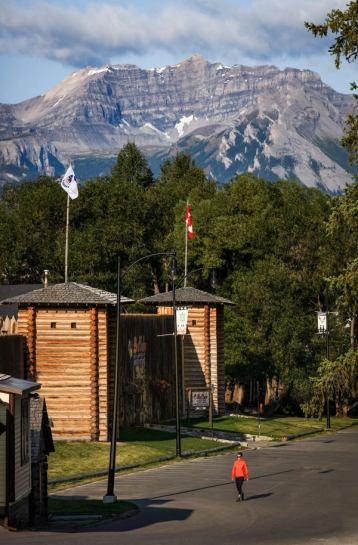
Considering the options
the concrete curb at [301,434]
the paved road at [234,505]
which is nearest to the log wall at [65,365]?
the paved road at [234,505]

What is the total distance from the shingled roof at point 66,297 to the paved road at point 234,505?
10.1 meters

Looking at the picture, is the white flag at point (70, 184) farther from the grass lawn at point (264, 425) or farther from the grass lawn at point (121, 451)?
the grass lawn at point (264, 425)

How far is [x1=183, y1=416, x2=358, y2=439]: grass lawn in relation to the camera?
2778 inches

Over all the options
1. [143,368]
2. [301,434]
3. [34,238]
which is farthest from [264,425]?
[34,238]

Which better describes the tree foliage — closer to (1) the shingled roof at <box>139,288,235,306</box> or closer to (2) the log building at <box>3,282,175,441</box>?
(1) the shingled roof at <box>139,288,235,306</box>

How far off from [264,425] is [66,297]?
19853 millimetres

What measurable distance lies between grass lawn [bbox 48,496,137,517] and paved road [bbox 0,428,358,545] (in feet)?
2.53

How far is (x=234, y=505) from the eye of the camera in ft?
134

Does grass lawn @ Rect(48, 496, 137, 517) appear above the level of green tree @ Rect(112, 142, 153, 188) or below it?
below

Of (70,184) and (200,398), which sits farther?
(200,398)

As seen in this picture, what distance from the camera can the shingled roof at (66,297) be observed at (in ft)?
196

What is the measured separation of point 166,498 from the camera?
141ft

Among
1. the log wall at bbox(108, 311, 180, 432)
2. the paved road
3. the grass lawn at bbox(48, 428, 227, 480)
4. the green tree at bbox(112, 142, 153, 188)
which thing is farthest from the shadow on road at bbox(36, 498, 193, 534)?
the green tree at bbox(112, 142, 153, 188)

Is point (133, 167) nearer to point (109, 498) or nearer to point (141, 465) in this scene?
point (141, 465)
